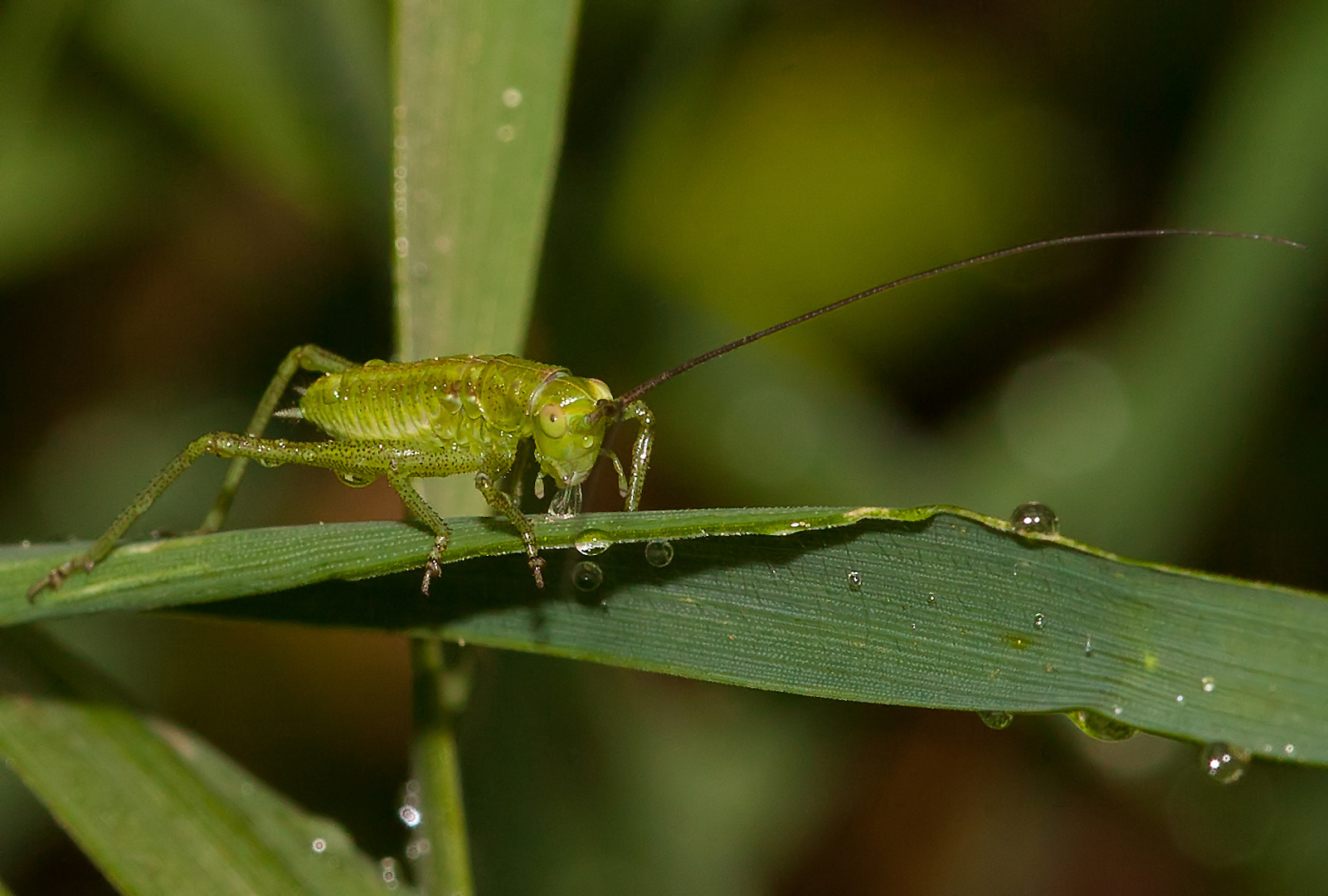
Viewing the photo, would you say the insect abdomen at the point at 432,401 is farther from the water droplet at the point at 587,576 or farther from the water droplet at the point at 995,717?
the water droplet at the point at 995,717

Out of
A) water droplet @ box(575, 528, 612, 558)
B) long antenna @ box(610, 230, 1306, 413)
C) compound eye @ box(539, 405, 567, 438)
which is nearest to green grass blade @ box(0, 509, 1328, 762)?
water droplet @ box(575, 528, 612, 558)

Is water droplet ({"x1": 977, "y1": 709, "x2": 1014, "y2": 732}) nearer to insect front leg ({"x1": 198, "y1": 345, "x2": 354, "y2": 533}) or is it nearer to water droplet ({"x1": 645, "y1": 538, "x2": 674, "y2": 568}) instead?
water droplet ({"x1": 645, "y1": 538, "x2": 674, "y2": 568})

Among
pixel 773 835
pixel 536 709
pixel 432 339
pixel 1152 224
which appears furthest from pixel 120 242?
pixel 1152 224

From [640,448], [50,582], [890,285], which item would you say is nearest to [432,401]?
[640,448]

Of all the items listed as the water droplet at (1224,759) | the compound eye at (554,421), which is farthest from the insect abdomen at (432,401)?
the water droplet at (1224,759)

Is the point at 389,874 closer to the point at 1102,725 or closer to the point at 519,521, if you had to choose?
the point at 519,521

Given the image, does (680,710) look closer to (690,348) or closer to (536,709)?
(536,709)
